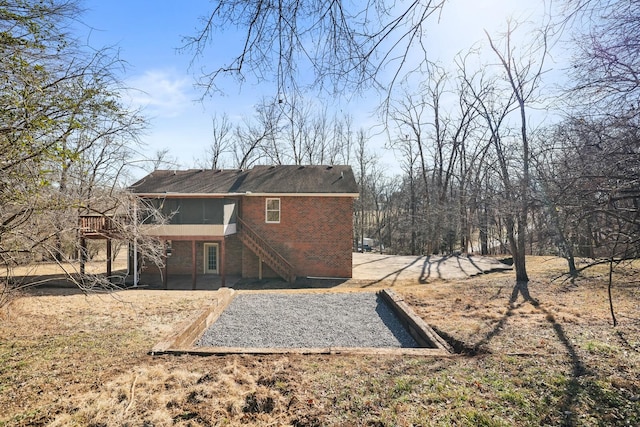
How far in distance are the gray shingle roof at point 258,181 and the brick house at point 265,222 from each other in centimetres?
6

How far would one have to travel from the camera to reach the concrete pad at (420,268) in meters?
16.0

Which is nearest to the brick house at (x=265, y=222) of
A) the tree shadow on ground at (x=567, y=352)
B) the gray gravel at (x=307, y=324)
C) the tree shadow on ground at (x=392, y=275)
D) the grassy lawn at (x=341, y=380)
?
the tree shadow on ground at (x=392, y=275)

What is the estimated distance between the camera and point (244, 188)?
17.7 m

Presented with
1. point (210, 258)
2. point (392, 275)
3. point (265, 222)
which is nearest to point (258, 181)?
point (265, 222)

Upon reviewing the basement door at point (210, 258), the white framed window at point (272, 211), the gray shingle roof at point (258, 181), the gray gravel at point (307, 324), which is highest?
the gray shingle roof at point (258, 181)

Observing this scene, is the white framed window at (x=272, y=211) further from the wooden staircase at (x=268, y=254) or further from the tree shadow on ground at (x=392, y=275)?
the tree shadow on ground at (x=392, y=275)

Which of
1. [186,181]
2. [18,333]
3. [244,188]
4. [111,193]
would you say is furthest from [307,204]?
[18,333]

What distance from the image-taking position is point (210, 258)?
1898cm

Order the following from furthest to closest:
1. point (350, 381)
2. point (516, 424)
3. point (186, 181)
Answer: point (186, 181)
point (350, 381)
point (516, 424)

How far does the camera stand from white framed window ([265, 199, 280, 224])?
17375 millimetres

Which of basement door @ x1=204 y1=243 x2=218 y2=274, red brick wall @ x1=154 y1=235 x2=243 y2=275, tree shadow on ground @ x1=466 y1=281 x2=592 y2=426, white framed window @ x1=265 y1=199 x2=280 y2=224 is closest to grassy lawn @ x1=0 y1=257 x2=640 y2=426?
tree shadow on ground @ x1=466 y1=281 x2=592 y2=426

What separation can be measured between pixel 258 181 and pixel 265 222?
2.72m

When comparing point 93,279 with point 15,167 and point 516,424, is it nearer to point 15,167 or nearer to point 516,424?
point 15,167

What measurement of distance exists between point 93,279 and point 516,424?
256 inches
